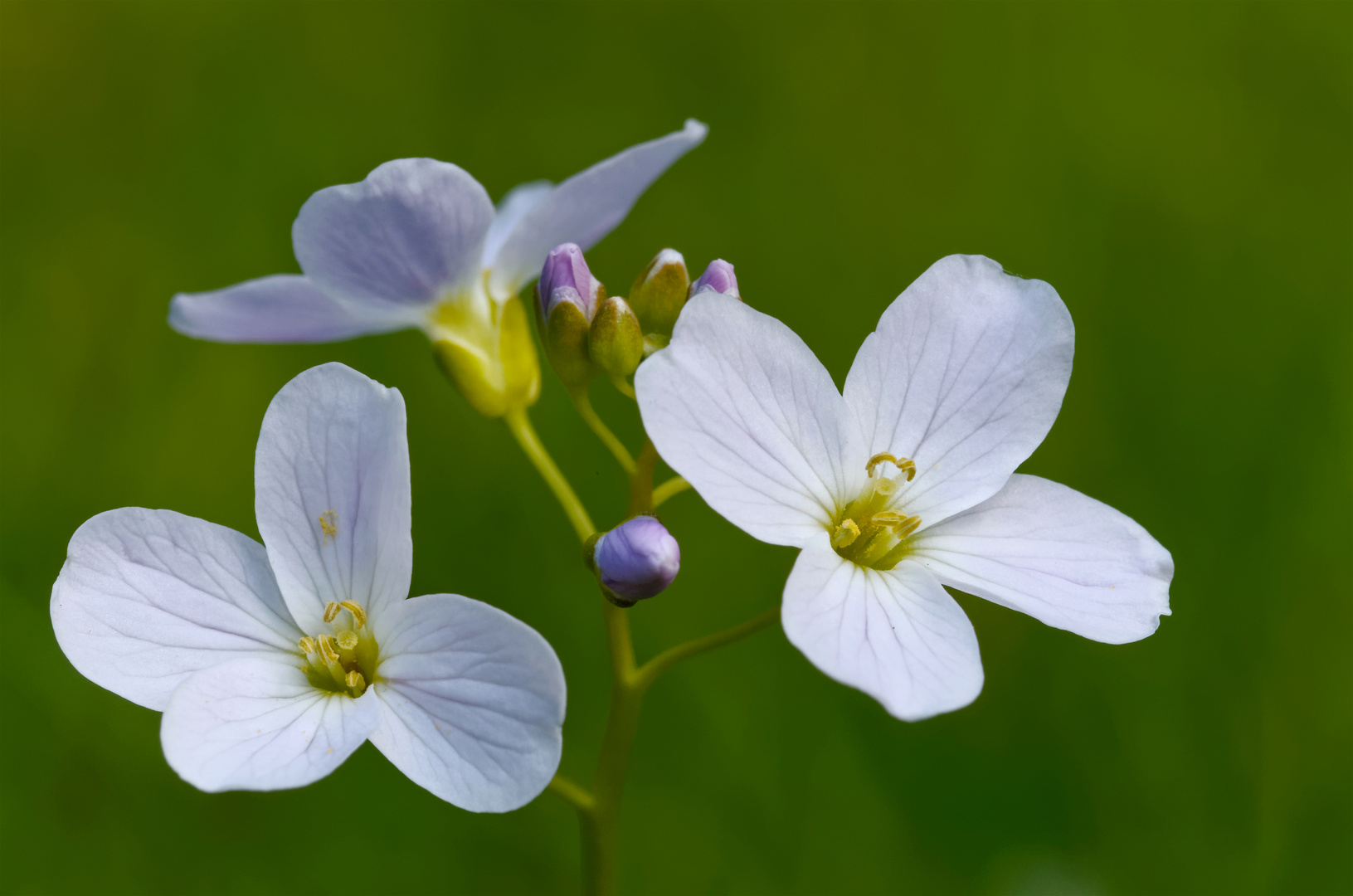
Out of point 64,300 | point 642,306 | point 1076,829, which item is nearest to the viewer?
point 642,306

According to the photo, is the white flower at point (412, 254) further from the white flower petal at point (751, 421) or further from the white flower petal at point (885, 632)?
the white flower petal at point (885, 632)

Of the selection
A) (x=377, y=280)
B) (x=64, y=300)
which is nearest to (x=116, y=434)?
(x=64, y=300)

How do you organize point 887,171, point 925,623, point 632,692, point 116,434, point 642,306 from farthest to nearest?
point 887,171 → point 116,434 → point 642,306 → point 632,692 → point 925,623

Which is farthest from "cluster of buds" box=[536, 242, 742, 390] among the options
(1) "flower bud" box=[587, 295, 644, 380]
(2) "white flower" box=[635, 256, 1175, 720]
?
(2) "white flower" box=[635, 256, 1175, 720]

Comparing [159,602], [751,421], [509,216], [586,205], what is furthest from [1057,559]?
[509,216]

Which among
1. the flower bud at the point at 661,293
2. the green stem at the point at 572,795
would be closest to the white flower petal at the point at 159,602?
the green stem at the point at 572,795

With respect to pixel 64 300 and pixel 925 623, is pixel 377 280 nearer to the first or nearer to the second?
pixel 925 623
